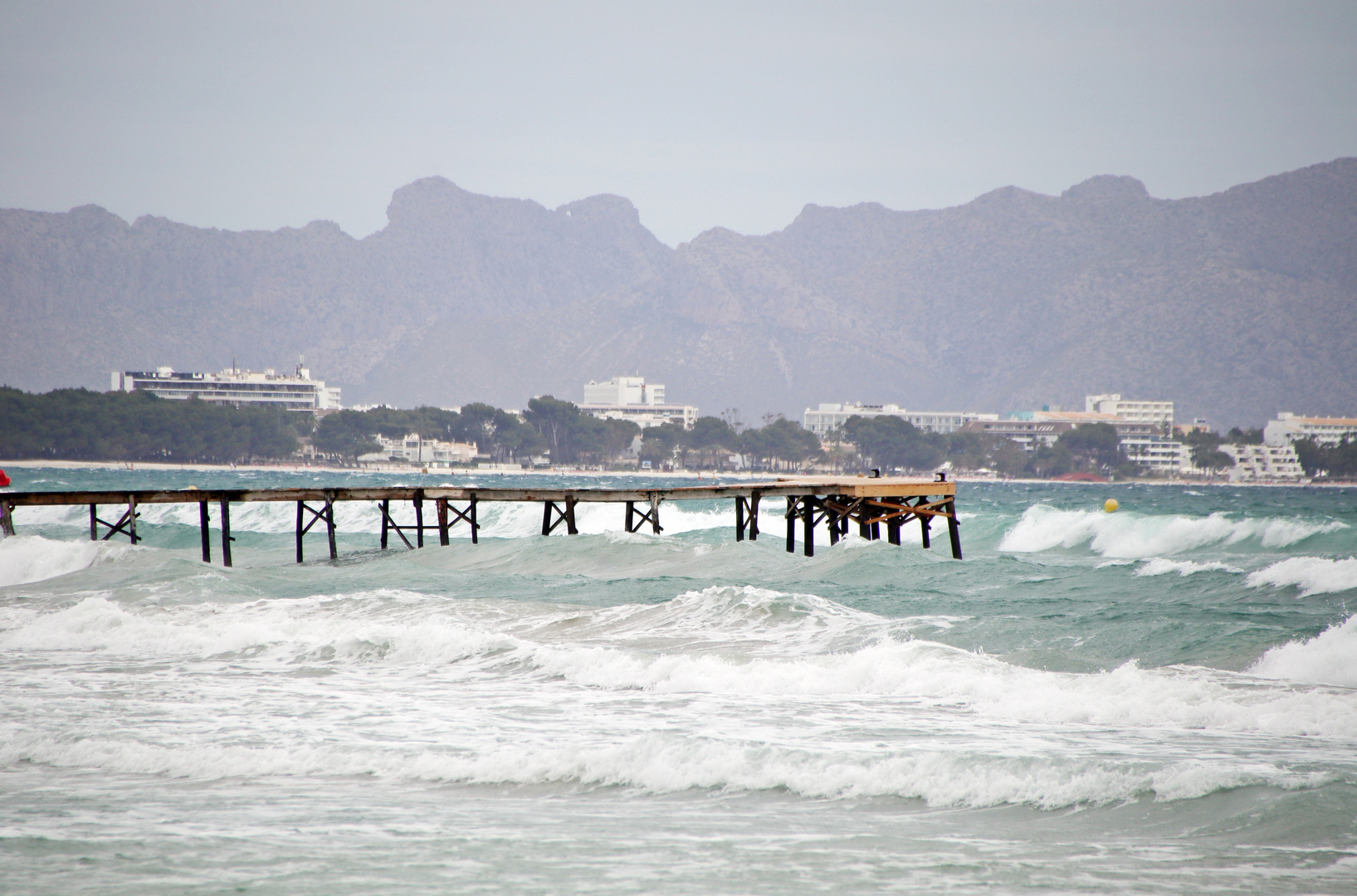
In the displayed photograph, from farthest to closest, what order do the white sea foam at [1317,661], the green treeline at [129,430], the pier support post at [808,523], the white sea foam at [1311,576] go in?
1. the green treeline at [129,430]
2. the pier support post at [808,523]
3. the white sea foam at [1311,576]
4. the white sea foam at [1317,661]

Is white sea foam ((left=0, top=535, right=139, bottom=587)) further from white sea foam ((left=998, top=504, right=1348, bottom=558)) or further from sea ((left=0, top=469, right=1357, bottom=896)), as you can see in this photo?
white sea foam ((left=998, top=504, right=1348, bottom=558))

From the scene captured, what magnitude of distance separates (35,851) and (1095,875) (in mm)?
6216

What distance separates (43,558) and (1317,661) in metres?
26.8

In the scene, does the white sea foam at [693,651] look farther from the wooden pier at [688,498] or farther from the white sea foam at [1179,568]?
the white sea foam at [1179,568]

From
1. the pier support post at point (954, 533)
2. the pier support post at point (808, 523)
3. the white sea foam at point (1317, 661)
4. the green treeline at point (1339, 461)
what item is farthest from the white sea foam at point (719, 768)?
the green treeline at point (1339, 461)

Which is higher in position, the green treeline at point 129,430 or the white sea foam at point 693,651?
the green treeline at point 129,430

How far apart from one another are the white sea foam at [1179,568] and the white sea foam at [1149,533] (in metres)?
12.5

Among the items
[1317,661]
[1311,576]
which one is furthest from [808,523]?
[1317,661]

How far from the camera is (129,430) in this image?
17312cm

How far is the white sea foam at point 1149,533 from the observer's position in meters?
40.7

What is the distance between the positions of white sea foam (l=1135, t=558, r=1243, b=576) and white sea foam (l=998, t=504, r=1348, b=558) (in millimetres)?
12509

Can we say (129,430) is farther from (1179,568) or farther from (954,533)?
(1179,568)

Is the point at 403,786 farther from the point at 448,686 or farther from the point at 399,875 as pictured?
the point at 448,686

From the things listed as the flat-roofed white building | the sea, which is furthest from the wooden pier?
the flat-roofed white building
